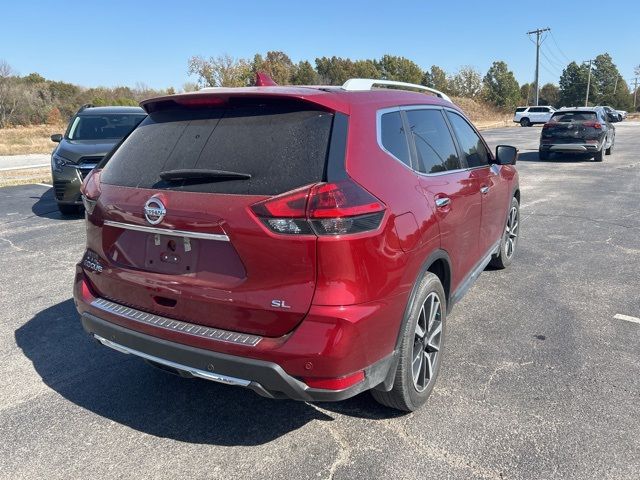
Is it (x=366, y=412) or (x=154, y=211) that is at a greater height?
(x=154, y=211)

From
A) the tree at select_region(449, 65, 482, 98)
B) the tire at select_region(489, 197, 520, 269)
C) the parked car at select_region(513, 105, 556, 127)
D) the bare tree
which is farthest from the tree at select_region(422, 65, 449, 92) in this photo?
the tire at select_region(489, 197, 520, 269)

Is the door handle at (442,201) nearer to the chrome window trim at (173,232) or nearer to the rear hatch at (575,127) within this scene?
the chrome window trim at (173,232)

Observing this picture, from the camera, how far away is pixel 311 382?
2287 millimetres

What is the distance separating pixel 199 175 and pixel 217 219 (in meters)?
0.28

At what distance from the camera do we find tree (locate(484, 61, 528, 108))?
74.6m

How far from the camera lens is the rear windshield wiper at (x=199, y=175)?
239 centimetres

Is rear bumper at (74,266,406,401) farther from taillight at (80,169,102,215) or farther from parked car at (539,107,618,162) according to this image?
parked car at (539,107,618,162)

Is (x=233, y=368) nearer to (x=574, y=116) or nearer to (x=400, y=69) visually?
(x=574, y=116)

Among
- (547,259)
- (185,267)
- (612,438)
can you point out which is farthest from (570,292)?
(185,267)

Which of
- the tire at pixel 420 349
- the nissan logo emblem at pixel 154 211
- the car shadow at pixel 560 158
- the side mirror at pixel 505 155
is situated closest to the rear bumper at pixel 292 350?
the tire at pixel 420 349

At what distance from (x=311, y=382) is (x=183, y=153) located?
1318 mm

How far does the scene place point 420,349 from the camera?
2.96 m

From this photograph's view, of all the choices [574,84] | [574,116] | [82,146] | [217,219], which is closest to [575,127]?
[574,116]

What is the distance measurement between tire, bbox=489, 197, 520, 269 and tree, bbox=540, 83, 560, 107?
95810 millimetres
